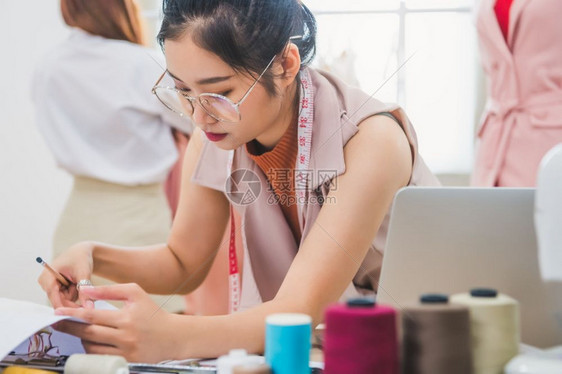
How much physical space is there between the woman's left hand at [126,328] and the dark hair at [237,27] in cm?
33

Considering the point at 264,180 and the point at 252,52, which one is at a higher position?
the point at 252,52

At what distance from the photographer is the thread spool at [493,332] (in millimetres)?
601

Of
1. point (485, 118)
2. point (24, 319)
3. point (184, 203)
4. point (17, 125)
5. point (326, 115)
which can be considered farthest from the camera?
point (17, 125)

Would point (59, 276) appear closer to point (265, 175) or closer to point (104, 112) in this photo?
point (265, 175)

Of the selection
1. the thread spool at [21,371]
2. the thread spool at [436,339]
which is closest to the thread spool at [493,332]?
the thread spool at [436,339]

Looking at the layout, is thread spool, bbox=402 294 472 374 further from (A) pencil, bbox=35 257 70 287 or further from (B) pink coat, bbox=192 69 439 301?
(A) pencil, bbox=35 257 70 287

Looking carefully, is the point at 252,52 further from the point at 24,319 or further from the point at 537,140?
the point at 537,140

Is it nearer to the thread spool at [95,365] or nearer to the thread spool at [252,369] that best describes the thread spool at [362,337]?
the thread spool at [252,369]

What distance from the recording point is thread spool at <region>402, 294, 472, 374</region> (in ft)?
1.86

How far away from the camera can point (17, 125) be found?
258cm

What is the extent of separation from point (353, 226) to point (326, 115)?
0.61ft

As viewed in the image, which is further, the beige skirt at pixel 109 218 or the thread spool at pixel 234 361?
the beige skirt at pixel 109 218

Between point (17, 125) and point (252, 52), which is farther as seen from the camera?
point (17, 125)

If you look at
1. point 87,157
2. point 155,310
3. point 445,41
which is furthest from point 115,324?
point 87,157
